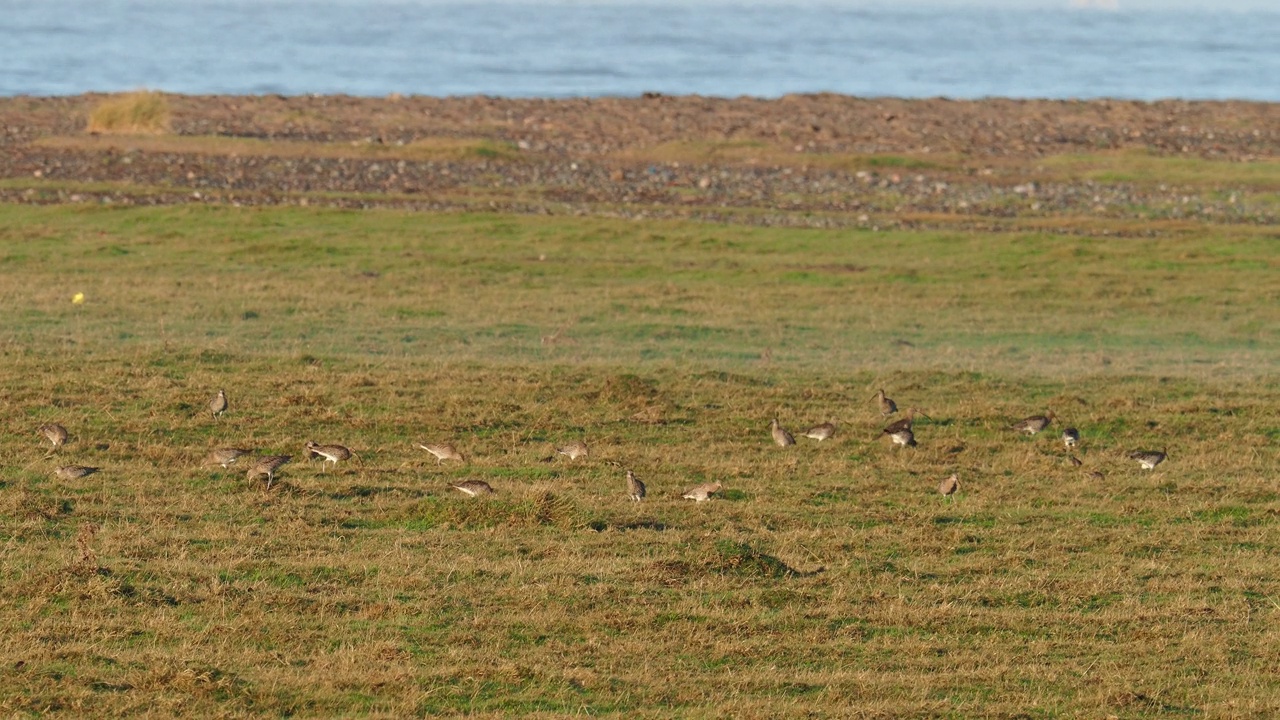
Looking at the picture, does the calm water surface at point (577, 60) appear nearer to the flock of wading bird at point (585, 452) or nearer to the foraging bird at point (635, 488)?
the flock of wading bird at point (585, 452)

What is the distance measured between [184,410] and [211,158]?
82.8 feet

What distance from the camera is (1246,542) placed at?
11.2 meters

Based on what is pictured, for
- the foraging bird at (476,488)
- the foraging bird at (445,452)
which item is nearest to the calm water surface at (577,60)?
the foraging bird at (445,452)

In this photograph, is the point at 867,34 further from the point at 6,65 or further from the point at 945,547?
the point at 945,547

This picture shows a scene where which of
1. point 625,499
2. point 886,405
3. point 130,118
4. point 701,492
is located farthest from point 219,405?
point 130,118

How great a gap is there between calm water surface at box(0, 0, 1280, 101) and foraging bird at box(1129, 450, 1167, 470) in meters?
59.2

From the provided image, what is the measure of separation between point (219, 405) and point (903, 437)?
565 centimetres

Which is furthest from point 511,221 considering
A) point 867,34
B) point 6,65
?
point 867,34

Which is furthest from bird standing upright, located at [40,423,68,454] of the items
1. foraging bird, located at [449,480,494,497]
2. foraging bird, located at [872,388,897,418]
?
foraging bird, located at [872,388,897,418]

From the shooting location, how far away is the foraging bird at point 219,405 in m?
13.8

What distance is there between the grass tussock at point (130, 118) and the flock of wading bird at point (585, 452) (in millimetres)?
31019

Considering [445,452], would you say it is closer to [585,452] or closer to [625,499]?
[585,452]

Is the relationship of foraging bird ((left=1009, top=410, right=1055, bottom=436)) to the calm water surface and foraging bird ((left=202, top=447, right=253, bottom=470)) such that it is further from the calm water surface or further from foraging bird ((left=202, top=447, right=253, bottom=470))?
the calm water surface

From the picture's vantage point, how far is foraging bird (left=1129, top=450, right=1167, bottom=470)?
13.3 meters
